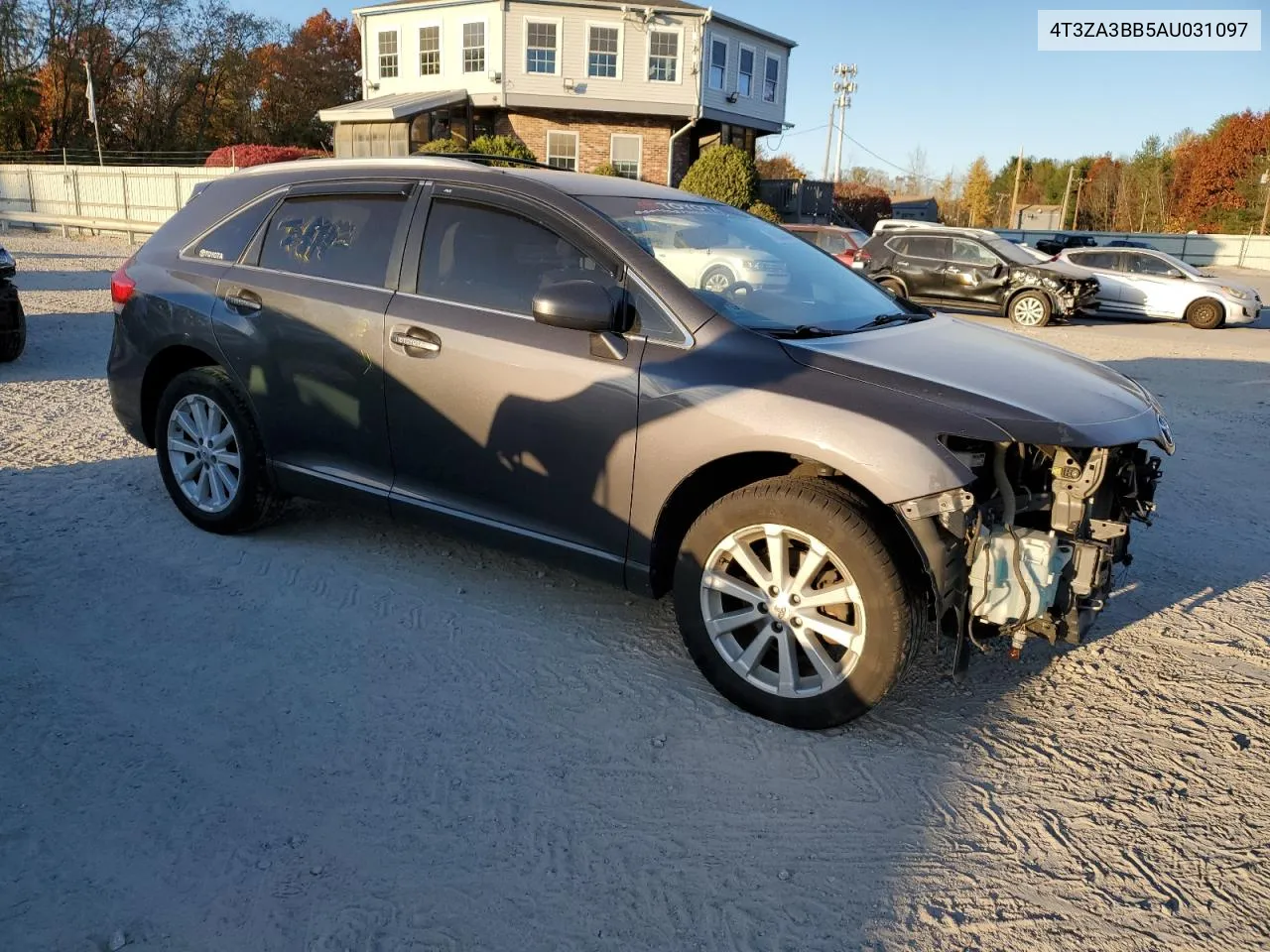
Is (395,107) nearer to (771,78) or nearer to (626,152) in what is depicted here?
(626,152)

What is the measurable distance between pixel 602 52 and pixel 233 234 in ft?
97.7

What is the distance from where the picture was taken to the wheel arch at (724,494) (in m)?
3.25

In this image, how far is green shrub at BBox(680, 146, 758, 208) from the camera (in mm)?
25781

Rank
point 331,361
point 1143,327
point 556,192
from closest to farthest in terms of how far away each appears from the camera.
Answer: point 556,192, point 331,361, point 1143,327

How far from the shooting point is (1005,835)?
9.58 feet

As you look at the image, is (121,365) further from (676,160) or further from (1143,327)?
(676,160)

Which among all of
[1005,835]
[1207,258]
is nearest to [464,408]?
[1005,835]

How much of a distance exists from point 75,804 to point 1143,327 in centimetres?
1889

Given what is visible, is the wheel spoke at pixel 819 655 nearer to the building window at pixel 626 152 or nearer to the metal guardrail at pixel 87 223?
the metal guardrail at pixel 87 223

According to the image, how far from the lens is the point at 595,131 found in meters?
32.9

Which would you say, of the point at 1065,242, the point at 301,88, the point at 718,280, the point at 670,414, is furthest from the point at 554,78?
the point at 670,414

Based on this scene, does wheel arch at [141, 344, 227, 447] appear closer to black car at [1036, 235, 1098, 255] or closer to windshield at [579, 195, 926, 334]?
windshield at [579, 195, 926, 334]

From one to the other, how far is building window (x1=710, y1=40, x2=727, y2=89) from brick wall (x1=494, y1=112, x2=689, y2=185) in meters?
1.83

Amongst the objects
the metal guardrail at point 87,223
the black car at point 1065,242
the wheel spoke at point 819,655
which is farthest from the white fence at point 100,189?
the wheel spoke at point 819,655
